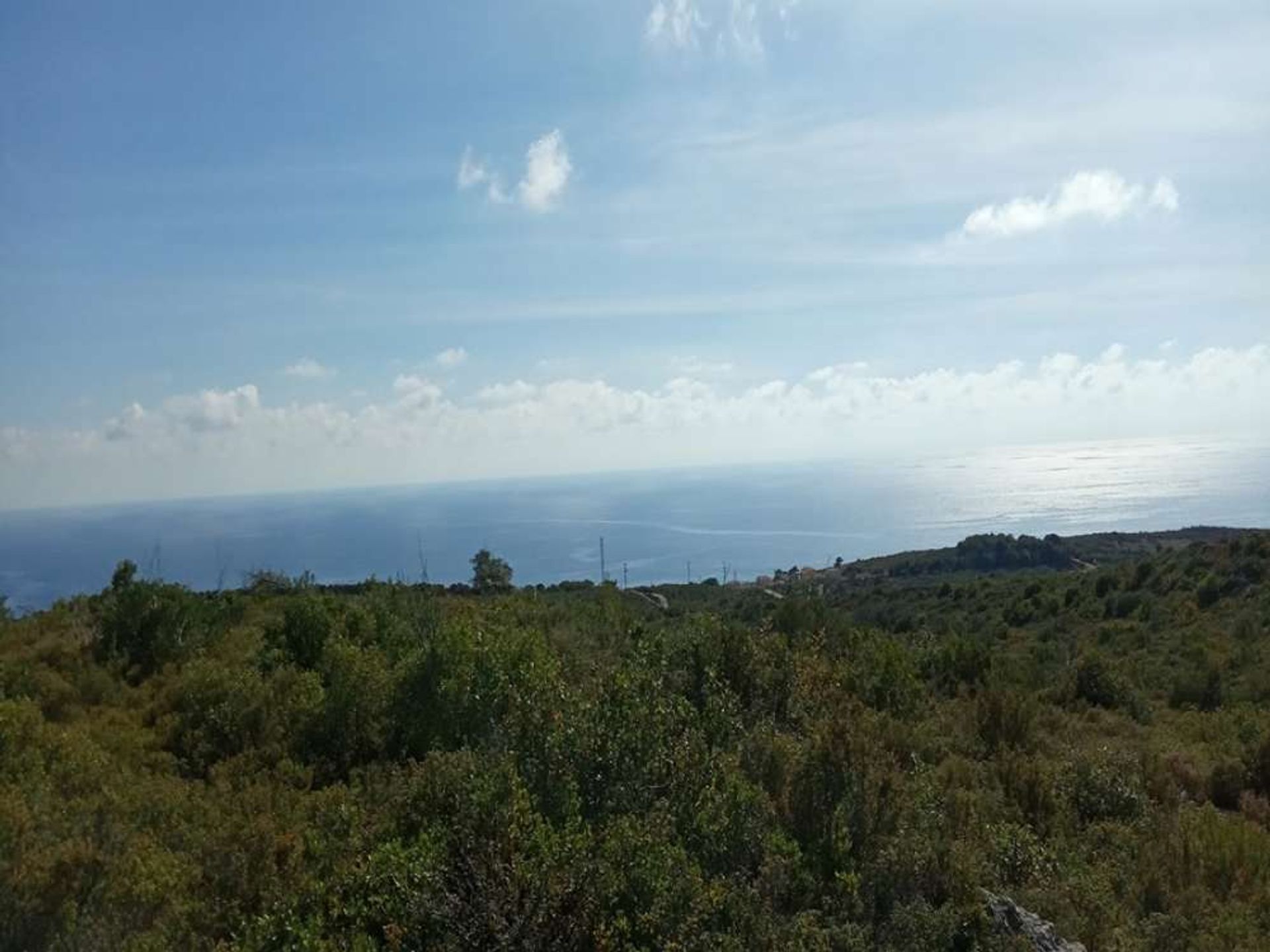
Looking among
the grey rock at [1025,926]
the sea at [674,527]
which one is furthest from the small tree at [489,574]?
the grey rock at [1025,926]

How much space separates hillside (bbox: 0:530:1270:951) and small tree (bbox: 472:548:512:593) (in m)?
11.3

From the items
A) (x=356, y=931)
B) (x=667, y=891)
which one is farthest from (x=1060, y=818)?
(x=356, y=931)

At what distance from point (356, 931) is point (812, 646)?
6.72 meters

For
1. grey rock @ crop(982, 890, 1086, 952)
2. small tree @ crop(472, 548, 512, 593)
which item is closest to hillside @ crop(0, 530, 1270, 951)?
grey rock @ crop(982, 890, 1086, 952)

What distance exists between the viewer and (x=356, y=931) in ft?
13.4

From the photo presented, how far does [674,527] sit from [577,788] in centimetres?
13657

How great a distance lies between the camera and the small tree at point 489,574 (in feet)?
77.4

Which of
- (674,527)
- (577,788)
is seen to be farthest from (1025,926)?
(674,527)

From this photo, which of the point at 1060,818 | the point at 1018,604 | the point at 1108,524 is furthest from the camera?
the point at 1108,524

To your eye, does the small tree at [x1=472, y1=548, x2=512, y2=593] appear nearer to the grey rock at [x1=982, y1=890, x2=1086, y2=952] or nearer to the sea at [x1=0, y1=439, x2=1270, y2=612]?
the sea at [x1=0, y1=439, x2=1270, y2=612]

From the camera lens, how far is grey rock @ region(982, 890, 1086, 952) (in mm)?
4660

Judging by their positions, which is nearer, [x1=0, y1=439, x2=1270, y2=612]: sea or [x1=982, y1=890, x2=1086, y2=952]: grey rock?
[x1=982, y1=890, x2=1086, y2=952]: grey rock

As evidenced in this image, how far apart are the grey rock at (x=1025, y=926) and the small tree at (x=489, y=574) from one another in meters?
17.9

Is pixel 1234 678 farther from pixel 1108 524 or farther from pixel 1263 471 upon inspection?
pixel 1263 471
